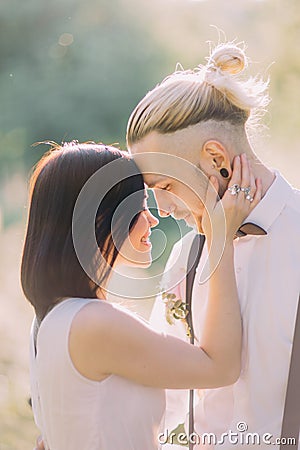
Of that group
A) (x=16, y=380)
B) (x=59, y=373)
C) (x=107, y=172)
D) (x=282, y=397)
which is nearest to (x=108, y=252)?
(x=107, y=172)

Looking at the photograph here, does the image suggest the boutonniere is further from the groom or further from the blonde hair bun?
the blonde hair bun

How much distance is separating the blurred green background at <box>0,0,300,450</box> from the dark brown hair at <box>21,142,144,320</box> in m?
3.77

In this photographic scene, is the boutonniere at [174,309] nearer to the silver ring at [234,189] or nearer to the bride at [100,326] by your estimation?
the bride at [100,326]

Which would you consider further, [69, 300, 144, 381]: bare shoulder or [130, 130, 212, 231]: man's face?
[130, 130, 212, 231]: man's face

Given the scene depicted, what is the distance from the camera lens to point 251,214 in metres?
1.86

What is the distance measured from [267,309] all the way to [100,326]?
460 mm

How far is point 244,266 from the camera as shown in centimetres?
190

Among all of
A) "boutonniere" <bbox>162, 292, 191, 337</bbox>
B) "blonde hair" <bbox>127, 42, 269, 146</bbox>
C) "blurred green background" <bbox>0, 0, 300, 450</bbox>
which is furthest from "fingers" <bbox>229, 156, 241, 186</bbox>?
"blurred green background" <bbox>0, 0, 300, 450</bbox>

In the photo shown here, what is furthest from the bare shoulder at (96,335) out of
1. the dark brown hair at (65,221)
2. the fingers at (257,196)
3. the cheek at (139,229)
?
the fingers at (257,196)

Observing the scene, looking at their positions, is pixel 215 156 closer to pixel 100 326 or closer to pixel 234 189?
pixel 234 189

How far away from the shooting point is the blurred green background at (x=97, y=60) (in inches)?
222

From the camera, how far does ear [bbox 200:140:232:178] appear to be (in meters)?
1.88

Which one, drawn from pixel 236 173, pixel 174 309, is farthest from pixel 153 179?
pixel 174 309

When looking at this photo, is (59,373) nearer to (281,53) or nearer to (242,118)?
(242,118)
